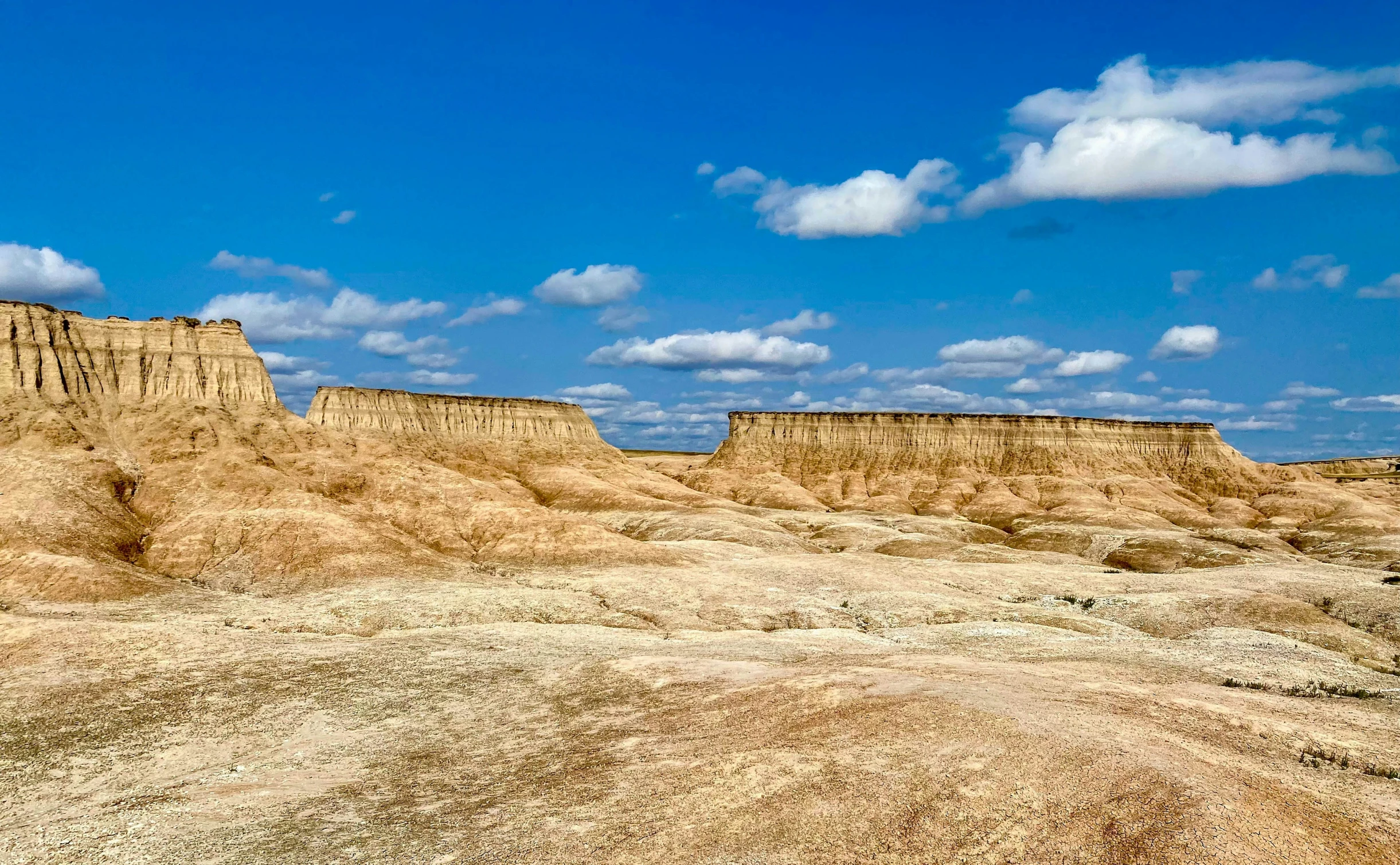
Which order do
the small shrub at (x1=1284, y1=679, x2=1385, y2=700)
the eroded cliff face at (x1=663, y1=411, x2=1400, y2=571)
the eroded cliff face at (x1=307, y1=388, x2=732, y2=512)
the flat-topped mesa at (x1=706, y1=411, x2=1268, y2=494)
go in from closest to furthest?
1. the small shrub at (x1=1284, y1=679, x2=1385, y2=700)
2. the eroded cliff face at (x1=663, y1=411, x2=1400, y2=571)
3. the eroded cliff face at (x1=307, y1=388, x2=732, y2=512)
4. the flat-topped mesa at (x1=706, y1=411, x2=1268, y2=494)

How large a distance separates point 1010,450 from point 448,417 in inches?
4297

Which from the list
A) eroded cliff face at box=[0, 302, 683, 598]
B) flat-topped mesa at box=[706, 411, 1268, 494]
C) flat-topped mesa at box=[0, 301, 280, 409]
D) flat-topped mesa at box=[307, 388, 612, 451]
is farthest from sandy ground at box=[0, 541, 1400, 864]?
flat-topped mesa at box=[706, 411, 1268, 494]

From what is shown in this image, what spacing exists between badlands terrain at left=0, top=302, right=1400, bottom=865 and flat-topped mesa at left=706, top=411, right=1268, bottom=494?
138 feet

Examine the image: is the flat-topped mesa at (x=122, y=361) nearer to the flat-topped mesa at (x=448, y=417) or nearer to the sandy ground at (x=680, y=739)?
the sandy ground at (x=680, y=739)

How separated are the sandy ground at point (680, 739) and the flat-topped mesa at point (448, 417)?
316ft

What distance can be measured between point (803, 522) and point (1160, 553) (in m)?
45.8

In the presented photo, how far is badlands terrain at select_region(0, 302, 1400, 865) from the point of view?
2262 centimetres

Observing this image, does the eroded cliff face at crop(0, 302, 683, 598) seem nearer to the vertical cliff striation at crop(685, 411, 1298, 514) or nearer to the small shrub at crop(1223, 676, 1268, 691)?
the small shrub at crop(1223, 676, 1268, 691)

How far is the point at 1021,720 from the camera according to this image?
2775 centimetres

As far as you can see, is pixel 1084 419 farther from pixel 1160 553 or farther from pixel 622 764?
pixel 622 764

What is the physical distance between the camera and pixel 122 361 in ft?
301

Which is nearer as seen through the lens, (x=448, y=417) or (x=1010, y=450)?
(x=448, y=417)

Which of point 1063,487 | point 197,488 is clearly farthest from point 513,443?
point 1063,487

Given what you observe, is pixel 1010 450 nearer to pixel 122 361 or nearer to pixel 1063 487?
pixel 1063 487
